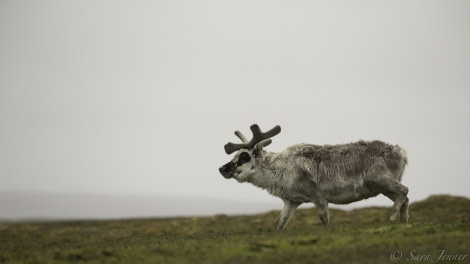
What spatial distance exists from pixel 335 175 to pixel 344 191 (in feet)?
2.08

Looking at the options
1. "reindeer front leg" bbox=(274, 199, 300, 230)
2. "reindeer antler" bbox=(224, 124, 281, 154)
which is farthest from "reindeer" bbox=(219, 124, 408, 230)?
"reindeer antler" bbox=(224, 124, 281, 154)

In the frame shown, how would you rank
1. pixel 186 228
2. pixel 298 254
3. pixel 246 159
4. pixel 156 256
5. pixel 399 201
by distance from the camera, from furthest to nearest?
1. pixel 186 228
2. pixel 246 159
3. pixel 399 201
4. pixel 156 256
5. pixel 298 254

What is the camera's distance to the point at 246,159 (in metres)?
A: 24.8

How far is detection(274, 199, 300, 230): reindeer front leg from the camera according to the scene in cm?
2339

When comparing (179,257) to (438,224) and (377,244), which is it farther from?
(438,224)

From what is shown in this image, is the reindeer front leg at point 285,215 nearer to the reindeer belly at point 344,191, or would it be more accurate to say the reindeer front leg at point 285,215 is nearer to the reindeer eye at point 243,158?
the reindeer belly at point 344,191

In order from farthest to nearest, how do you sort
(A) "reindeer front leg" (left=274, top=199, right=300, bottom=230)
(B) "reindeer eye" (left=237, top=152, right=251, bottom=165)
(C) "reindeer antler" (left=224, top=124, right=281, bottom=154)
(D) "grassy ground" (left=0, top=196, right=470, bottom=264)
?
(C) "reindeer antler" (left=224, top=124, right=281, bottom=154) < (B) "reindeer eye" (left=237, top=152, right=251, bottom=165) < (A) "reindeer front leg" (left=274, top=199, right=300, bottom=230) < (D) "grassy ground" (left=0, top=196, right=470, bottom=264)

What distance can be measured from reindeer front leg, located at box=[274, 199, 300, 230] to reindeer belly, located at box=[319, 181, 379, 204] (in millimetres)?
1257

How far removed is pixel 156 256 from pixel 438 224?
8.55m

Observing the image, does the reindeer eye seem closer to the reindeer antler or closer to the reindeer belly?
the reindeer antler

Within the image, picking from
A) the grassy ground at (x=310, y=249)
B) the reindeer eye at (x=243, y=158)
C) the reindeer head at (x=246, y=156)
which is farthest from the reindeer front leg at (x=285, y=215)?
the grassy ground at (x=310, y=249)

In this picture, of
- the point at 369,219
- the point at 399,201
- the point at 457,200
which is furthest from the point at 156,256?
the point at 457,200

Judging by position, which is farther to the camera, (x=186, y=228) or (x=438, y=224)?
(x=186, y=228)

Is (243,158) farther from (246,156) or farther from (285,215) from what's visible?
(285,215)
